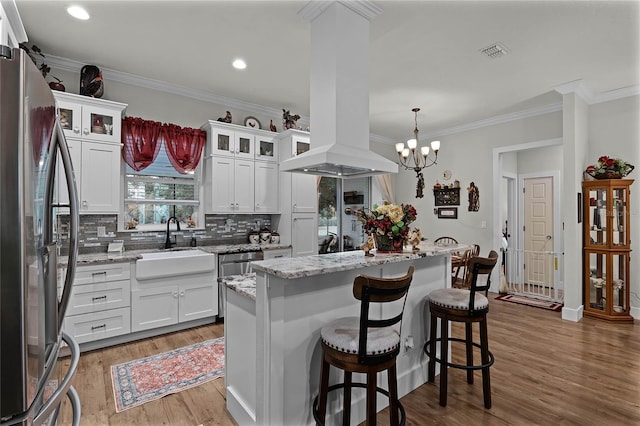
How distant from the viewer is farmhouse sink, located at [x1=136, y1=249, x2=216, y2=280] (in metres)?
3.36

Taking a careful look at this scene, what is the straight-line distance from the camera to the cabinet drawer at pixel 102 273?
3.07 metres

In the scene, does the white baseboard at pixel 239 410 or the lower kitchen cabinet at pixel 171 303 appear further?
the lower kitchen cabinet at pixel 171 303

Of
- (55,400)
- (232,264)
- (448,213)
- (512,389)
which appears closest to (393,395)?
(512,389)

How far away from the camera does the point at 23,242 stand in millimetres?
854

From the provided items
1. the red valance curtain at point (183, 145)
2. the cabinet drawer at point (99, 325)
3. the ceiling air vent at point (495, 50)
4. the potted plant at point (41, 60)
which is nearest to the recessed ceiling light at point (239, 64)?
the red valance curtain at point (183, 145)

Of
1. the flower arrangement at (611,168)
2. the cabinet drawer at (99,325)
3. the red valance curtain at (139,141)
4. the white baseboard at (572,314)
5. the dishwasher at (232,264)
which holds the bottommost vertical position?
the white baseboard at (572,314)

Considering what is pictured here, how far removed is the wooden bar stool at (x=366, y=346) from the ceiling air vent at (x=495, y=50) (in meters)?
2.66

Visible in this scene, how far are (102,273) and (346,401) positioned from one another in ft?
8.94

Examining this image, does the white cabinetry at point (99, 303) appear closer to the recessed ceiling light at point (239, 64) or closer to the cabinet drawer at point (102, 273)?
the cabinet drawer at point (102, 273)

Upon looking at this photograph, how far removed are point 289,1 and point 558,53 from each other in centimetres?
275

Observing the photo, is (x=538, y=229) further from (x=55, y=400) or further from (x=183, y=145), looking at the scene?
(x=55, y=400)

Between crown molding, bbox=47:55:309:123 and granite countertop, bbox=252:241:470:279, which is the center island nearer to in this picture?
→ granite countertop, bbox=252:241:470:279

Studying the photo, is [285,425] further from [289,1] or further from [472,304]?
[289,1]

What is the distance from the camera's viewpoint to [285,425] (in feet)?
5.96
